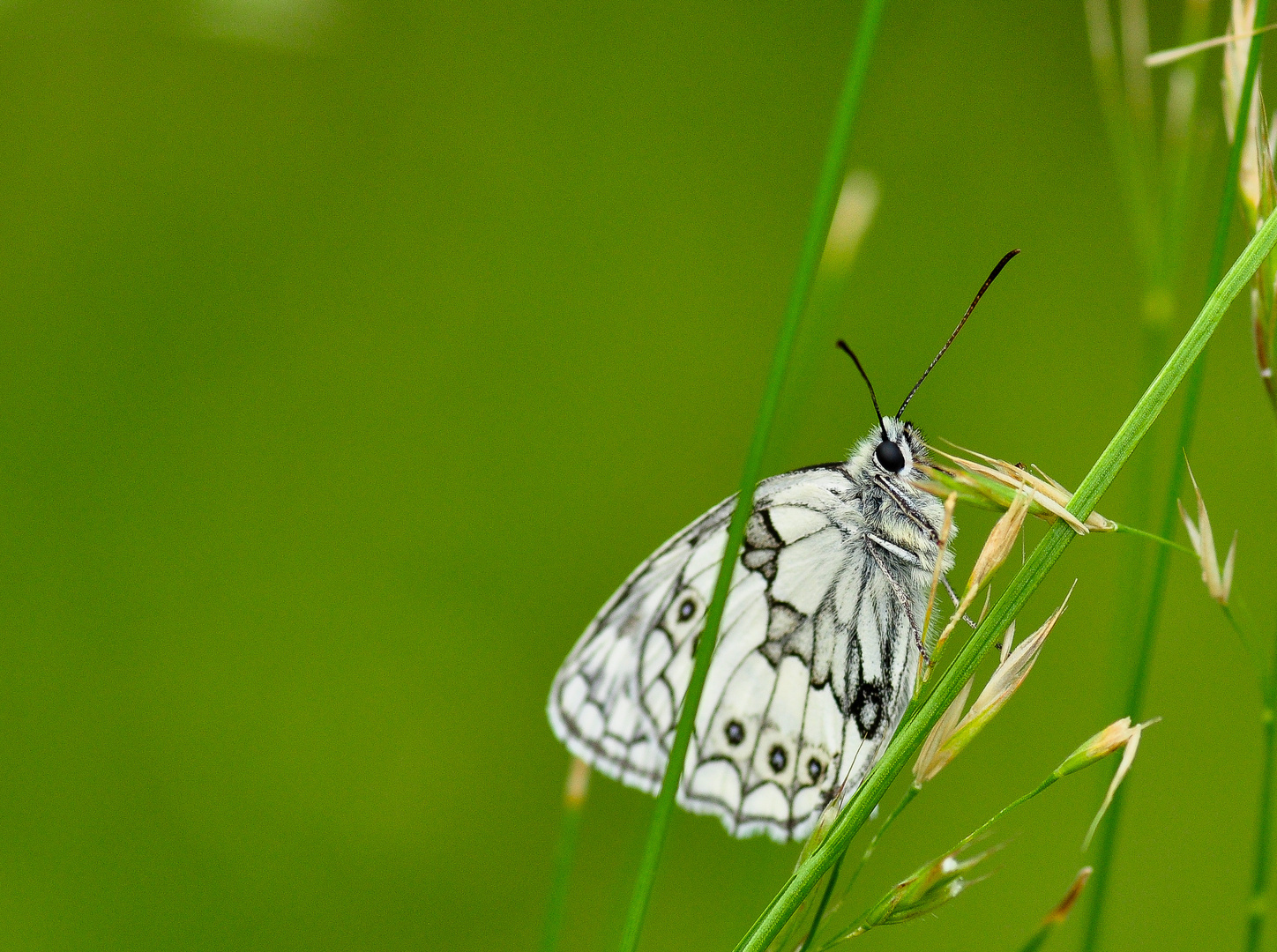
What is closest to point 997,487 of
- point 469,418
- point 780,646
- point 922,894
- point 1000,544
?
point 1000,544

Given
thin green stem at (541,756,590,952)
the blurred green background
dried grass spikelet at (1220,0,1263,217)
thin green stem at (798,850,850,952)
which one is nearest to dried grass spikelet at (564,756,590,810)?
thin green stem at (541,756,590,952)

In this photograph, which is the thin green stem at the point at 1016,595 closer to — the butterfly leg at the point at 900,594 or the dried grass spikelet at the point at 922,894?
the dried grass spikelet at the point at 922,894

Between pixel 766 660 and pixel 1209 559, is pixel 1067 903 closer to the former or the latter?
pixel 1209 559

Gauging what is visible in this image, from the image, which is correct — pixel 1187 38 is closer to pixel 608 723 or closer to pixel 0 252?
pixel 608 723

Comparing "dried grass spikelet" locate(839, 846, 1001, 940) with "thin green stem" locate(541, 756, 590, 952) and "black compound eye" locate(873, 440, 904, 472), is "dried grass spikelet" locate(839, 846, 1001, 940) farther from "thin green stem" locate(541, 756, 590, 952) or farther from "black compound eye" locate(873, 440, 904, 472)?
"black compound eye" locate(873, 440, 904, 472)

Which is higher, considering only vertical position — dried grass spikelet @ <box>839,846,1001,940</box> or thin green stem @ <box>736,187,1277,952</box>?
thin green stem @ <box>736,187,1277,952</box>

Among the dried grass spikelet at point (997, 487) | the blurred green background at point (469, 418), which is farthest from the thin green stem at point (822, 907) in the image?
the blurred green background at point (469, 418)
